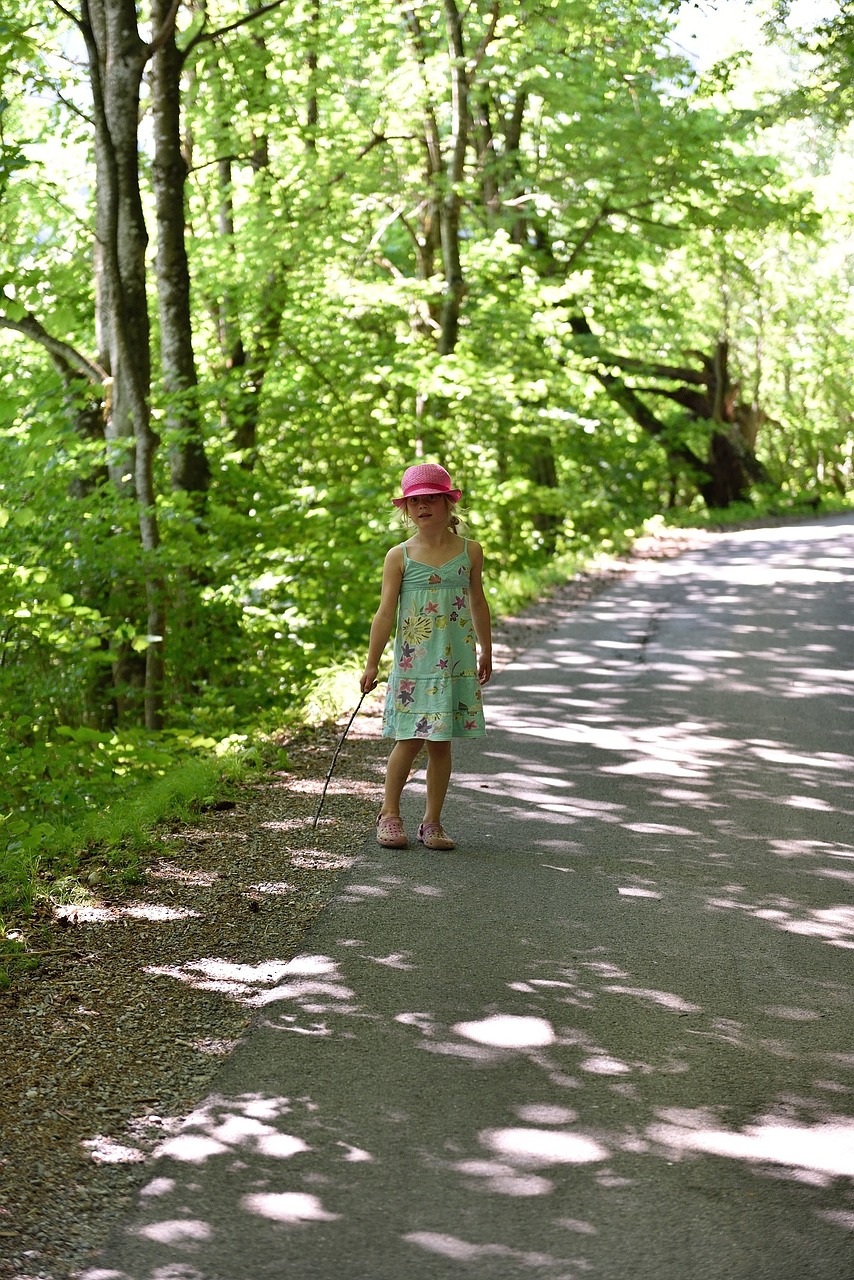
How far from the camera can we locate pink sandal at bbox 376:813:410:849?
22.6ft

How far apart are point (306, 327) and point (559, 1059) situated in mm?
17442

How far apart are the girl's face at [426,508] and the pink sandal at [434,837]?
5.00 feet

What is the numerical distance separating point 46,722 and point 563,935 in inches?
258

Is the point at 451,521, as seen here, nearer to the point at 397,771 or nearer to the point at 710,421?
the point at 397,771

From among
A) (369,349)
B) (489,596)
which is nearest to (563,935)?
(489,596)

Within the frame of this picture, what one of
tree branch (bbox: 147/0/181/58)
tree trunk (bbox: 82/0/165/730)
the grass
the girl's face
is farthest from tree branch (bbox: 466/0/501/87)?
the girl's face

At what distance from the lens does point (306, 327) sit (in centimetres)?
2070

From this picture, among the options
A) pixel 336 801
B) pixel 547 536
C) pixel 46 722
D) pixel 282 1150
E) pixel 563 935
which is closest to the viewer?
pixel 282 1150

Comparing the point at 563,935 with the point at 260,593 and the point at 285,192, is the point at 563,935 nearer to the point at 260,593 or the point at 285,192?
the point at 260,593

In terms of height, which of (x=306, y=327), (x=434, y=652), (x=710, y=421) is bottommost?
(x=434, y=652)

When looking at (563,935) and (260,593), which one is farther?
(260,593)

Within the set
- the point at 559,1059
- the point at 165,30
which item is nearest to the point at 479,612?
the point at 559,1059

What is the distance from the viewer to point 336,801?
7875mm

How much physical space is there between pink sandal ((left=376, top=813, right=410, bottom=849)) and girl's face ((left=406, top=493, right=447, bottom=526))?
1.50 metres
